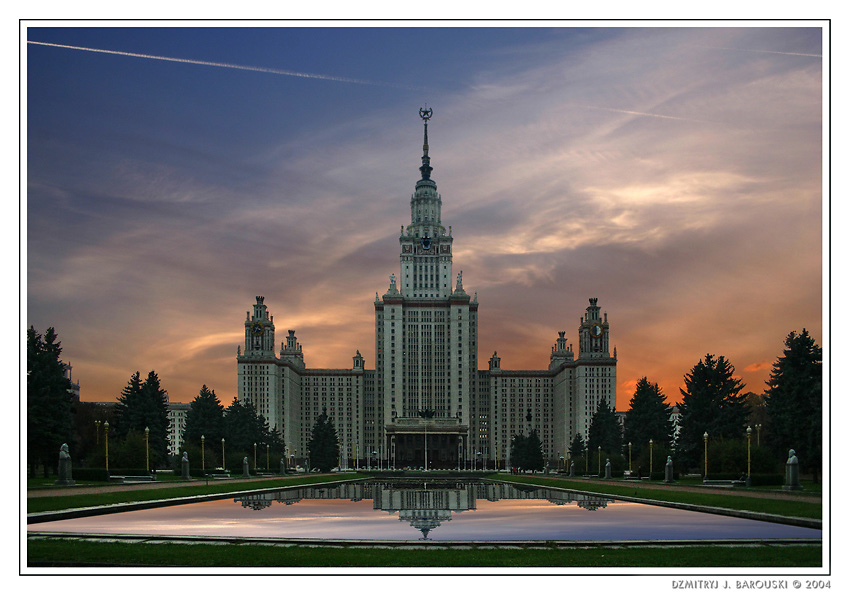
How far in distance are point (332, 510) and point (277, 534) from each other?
32.5 ft

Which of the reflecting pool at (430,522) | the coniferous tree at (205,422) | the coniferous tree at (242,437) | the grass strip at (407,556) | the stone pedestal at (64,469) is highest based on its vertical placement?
the grass strip at (407,556)

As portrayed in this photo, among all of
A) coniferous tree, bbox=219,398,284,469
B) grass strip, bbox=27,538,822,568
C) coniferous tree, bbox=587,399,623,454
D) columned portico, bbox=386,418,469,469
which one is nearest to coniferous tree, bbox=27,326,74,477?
coniferous tree, bbox=219,398,284,469

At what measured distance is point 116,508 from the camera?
30828 mm

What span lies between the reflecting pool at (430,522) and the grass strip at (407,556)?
2.32 m

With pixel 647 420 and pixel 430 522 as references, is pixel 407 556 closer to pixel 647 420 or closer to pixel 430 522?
pixel 430 522

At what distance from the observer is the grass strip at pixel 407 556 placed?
17.4 m

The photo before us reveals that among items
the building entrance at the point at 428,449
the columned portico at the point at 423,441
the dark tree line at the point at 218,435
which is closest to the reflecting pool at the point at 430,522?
the dark tree line at the point at 218,435

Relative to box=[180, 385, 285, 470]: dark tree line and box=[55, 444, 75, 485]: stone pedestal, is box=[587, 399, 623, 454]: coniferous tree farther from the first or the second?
box=[55, 444, 75, 485]: stone pedestal

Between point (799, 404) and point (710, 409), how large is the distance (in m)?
16.5

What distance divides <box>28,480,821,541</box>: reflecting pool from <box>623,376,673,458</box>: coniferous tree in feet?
188

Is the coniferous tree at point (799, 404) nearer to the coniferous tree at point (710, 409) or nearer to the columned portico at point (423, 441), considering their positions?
the coniferous tree at point (710, 409)
